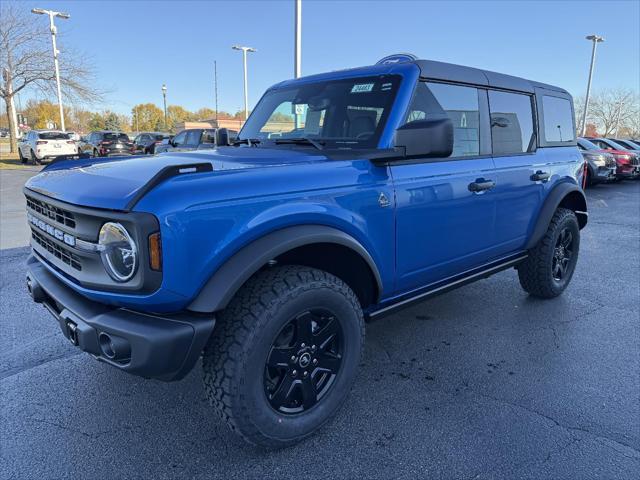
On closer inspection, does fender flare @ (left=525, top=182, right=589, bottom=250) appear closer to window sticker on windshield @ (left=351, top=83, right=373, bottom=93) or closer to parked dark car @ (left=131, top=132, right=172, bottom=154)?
window sticker on windshield @ (left=351, top=83, right=373, bottom=93)

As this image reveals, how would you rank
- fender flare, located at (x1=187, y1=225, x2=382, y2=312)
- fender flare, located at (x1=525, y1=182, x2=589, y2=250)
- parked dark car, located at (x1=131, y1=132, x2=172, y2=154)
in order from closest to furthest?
fender flare, located at (x1=187, y1=225, x2=382, y2=312)
fender flare, located at (x1=525, y1=182, x2=589, y2=250)
parked dark car, located at (x1=131, y1=132, x2=172, y2=154)

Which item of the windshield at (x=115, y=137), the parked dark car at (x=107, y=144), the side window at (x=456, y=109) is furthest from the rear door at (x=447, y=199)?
the windshield at (x=115, y=137)

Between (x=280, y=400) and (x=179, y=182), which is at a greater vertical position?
(x=179, y=182)

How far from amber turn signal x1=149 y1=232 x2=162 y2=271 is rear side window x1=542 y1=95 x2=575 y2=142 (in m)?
3.67

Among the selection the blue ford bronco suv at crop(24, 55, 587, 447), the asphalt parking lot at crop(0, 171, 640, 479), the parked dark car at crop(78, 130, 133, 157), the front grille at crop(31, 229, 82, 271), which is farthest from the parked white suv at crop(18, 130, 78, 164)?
the blue ford bronco suv at crop(24, 55, 587, 447)

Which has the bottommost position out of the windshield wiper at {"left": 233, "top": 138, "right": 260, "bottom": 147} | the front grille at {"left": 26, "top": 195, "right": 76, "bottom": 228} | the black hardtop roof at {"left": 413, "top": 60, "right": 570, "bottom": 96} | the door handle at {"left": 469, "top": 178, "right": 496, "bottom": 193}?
the front grille at {"left": 26, "top": 195, "right": 76, "bottom": 228}

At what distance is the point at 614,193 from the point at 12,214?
16.0 metres

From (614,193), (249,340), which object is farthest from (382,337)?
(614,193)

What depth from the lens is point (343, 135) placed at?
3025 mm

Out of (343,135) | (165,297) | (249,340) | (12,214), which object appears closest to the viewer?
(165,297)

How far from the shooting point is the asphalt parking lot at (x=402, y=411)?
7.33 ft

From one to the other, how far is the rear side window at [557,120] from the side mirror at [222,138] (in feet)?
9.18

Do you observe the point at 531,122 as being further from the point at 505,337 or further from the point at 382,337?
the point at 382,337

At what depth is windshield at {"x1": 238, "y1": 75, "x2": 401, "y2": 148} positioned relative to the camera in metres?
2.93
